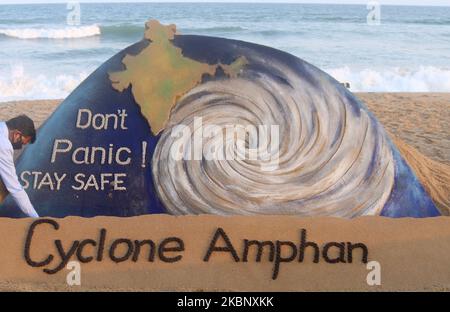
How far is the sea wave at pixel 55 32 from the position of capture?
63.6 feet

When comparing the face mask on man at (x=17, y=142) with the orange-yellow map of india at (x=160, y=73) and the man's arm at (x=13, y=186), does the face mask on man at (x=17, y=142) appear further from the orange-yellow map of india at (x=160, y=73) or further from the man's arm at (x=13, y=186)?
the orange-yellow map of india at (x=160, y=73)

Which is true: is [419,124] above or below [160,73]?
above

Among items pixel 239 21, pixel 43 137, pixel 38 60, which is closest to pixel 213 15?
pixel 239 21

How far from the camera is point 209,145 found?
13.5ft

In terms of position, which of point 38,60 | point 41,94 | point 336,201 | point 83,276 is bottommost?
point 83,276

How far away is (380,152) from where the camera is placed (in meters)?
4.21

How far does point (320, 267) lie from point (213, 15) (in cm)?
2503

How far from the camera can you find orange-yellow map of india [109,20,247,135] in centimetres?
413

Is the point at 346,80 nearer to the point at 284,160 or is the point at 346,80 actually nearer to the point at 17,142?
the point at 284,160

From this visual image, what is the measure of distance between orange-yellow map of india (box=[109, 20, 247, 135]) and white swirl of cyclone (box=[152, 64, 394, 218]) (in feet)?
0.21

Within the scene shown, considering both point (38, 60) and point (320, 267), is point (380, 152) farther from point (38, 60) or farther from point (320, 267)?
point (38, 60)

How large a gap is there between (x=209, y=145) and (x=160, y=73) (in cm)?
55

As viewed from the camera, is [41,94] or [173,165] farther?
[41,94]

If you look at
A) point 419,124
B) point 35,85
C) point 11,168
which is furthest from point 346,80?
point 11,168
